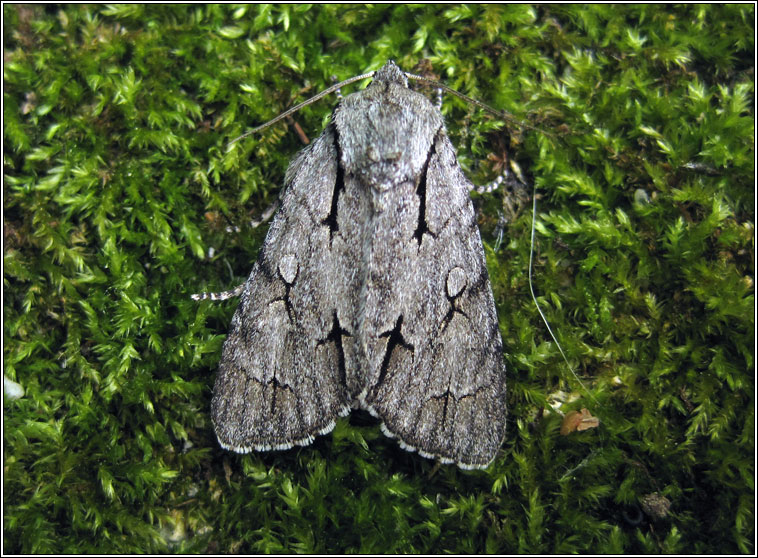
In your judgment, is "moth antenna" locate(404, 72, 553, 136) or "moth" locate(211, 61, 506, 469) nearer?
"moth" locate(211, 61, 506, 469)

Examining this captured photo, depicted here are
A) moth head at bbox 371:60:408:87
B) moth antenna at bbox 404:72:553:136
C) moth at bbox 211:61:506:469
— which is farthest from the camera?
moth antenna at bbox 404:72:553:136

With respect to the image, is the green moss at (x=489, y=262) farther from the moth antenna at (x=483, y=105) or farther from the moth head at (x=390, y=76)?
the moth head at (x=390, y=76)

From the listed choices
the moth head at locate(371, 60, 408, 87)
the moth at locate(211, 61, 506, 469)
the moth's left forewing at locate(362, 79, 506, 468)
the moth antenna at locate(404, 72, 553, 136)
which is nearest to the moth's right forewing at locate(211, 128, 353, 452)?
the moth at locate(211, 61, 506, 469)

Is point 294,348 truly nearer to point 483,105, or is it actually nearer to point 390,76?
point 390,76

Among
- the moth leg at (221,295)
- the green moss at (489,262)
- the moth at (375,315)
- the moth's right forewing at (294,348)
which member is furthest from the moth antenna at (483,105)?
the moth leg at (221,295)

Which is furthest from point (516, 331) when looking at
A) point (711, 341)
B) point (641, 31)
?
point (641, 31)

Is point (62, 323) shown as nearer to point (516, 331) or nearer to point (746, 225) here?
point (516, 331)

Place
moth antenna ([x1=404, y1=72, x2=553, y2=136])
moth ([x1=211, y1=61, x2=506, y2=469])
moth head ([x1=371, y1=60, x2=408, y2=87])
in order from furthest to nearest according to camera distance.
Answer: moth antenna ([x1=404, y1=72, x2=553, y2=136]) → moth head ([x1=371, y1=60, x2=408, y2=87]) → moth ([x1=211, y1=61, x2=506, y2=469])

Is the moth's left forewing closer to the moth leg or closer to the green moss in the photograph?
the green moss
